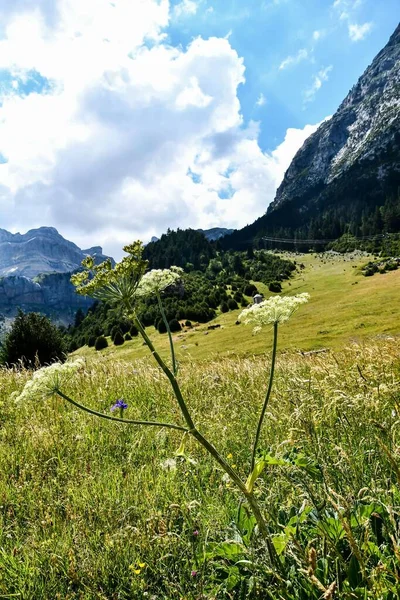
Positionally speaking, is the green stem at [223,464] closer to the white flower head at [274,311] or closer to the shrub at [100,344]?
the white flower head at [274,311]

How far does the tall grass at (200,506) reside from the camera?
2.46m

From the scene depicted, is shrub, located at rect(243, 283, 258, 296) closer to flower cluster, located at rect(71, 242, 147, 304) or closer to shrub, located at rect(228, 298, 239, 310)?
shrub, located at rect(228, 298, 239, 310)

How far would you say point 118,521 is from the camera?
3.60m

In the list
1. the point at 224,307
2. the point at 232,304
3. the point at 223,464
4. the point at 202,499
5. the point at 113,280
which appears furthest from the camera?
the point at 224,307

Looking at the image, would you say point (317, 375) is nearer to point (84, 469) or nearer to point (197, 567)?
point (84, 469)

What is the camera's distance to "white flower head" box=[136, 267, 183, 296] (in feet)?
10.7

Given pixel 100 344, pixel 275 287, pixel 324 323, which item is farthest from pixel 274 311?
pixel 275 287

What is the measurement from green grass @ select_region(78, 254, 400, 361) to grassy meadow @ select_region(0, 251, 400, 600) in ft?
93.8

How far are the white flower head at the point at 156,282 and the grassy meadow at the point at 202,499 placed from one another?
4.45 ft

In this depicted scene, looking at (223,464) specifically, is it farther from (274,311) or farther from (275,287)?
(275,287)

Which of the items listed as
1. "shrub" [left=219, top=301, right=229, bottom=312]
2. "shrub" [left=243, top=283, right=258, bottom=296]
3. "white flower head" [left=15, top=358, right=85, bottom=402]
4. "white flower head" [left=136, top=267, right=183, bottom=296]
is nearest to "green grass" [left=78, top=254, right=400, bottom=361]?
"shrub" [left=243, top=283, right=258, bottom=296]

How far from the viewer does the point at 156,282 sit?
3.41 meters

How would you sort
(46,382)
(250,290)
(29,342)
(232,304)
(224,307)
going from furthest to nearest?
(250,290) → (224,307) → (232,304) → (29,342) → (46,382)

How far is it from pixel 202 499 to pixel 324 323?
7720 centimetres
